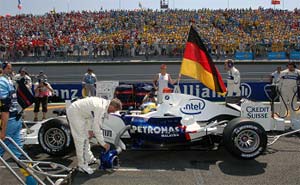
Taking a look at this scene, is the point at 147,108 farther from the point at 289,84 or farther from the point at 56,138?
the point at 289,84

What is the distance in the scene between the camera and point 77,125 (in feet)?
18.4

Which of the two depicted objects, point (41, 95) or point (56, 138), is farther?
point (41, 95)

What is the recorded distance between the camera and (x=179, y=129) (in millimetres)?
6820

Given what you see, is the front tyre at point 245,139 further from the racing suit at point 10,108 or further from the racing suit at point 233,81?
the racing suit at point 233,81

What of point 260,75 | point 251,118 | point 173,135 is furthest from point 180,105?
point 260,75

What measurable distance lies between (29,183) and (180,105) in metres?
3.63

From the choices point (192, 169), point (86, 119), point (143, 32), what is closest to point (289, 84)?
point (192, 169)

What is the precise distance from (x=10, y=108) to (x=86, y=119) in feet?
4.12

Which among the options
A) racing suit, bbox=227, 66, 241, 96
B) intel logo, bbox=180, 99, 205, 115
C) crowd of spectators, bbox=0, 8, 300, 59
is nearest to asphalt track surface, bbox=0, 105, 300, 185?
intel logo, bbox=180, 99, 205, 115

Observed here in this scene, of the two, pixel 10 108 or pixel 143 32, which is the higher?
pixel 143 32

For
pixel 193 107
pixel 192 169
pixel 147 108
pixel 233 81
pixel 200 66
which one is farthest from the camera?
pixel 233 81

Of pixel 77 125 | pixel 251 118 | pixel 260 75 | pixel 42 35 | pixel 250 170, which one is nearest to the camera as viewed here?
pixel 77 125

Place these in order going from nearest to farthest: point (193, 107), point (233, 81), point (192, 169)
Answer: point (192, 169)
point (193, 107)
point (233, 81)

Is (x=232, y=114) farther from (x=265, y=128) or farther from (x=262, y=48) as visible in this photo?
(x=262, y=48)
